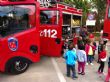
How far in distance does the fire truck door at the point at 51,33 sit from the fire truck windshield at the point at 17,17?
103 inches

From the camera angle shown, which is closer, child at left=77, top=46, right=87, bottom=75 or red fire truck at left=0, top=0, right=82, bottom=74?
red fire truck at left=0, top=0, right=82, bottom=74

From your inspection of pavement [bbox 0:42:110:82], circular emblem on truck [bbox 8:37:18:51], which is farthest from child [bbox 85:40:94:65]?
circular emblem on truck [bbox 8:37:18:51]

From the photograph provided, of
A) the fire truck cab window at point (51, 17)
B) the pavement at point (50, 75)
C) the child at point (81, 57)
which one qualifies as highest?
the fire truck cab window at point (51, 17)

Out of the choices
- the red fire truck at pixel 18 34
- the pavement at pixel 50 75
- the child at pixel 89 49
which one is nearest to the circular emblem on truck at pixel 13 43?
the red fire truck at pixel 18 34

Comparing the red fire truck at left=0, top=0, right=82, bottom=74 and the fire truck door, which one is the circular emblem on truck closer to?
the red fire truck at left=0, top=0, right=82, bottom=74

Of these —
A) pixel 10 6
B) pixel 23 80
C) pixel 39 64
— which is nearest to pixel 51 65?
pixel 39 64

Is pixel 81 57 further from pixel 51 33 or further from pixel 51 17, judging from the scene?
pixel 51 17

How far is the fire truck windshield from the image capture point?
31.0ft

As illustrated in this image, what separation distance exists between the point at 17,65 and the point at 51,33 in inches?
114

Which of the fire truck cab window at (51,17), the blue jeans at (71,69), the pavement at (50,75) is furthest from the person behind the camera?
the fire truck cab window at (51,17)

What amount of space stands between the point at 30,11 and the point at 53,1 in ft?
10.5

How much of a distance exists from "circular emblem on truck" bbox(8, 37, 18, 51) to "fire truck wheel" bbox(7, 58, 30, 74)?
0.39 meters

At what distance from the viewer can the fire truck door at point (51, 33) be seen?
39.5ft

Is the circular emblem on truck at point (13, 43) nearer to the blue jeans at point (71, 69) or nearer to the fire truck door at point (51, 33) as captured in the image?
the blue jeans at point (71, 69)
